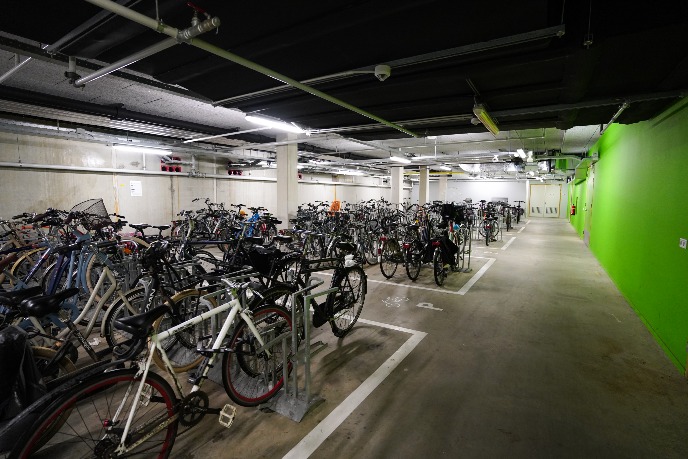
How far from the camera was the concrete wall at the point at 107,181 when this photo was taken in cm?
648

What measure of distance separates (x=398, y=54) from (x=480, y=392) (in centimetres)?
262

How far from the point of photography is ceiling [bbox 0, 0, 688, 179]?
1823 millimetres

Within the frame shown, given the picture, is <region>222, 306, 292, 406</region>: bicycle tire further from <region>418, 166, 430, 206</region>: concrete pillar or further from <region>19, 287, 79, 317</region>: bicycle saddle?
<region>418, 166, 430, 206</region>: concrete pillar

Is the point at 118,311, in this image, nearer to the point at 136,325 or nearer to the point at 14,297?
the point at 14,297

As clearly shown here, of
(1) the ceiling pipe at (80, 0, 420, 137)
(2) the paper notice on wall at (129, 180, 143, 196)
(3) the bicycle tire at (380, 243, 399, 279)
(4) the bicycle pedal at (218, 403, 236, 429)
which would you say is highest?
(1) the ceiling pipe at (80, 0, 420, 137)

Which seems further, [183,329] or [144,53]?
[144,53]

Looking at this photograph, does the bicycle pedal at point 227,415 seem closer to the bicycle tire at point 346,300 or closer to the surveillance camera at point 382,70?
the bicycle tire at point 346,300

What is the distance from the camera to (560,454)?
186cm

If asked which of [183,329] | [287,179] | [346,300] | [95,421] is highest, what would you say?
[287,179]

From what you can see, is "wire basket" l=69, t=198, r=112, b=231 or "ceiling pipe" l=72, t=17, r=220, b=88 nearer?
"ceiling pipe" l=72, t=17, r=220, b=88

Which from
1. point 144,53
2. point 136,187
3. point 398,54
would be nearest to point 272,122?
point 144,53

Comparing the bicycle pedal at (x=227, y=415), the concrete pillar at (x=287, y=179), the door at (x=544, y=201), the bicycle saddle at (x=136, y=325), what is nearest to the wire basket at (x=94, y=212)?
the bicycle saddle at (x=136, y=325)

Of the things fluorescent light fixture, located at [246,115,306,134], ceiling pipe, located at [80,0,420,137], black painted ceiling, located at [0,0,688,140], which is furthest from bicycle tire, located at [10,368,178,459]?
fluorescent light fixture, located at [246,115,306,134]

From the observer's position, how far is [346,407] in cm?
224
